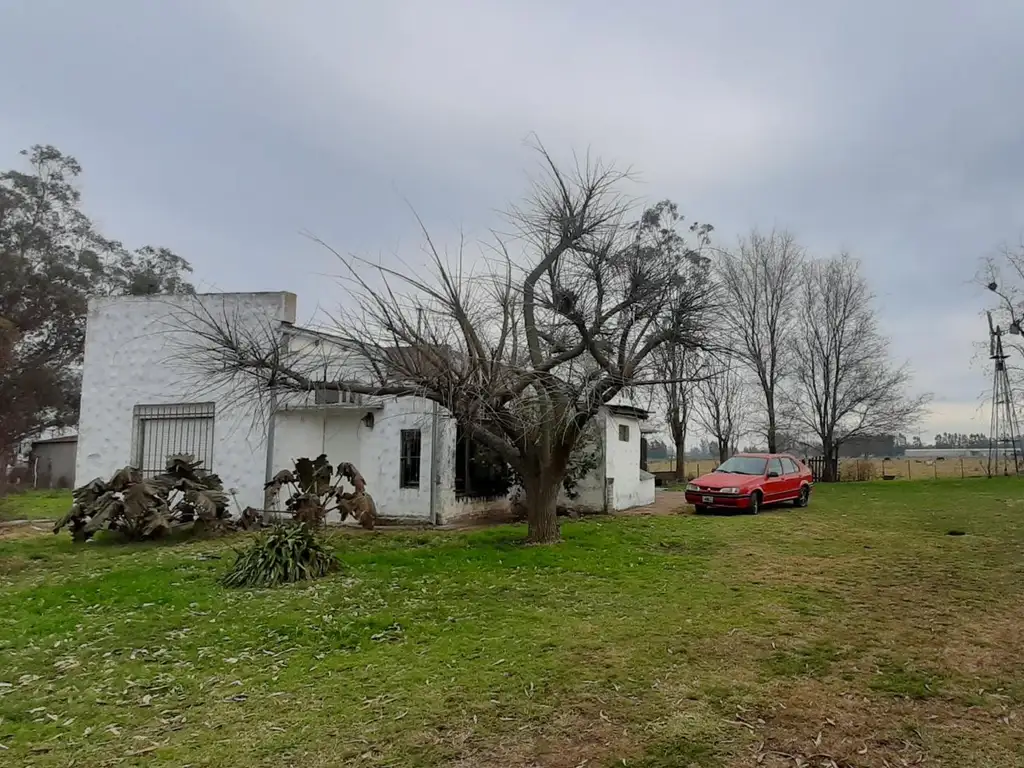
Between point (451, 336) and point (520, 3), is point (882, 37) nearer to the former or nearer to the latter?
point (520, 3)

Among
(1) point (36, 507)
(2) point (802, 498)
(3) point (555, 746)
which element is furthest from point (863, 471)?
(3) point (555, 746)

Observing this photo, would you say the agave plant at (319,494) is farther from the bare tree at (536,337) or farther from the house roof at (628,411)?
the house roof at (628,411)

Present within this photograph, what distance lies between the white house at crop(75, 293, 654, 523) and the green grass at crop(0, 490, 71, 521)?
4.46 ft

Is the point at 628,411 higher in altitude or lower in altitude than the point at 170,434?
higher

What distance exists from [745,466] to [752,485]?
1.29 meters

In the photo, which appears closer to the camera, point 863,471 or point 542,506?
point 542,506

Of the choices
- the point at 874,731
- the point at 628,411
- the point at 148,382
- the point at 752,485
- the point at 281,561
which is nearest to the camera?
the point at 874,731

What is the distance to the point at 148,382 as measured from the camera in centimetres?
1457

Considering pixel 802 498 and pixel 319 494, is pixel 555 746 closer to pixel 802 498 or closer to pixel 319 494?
pixel 319 494

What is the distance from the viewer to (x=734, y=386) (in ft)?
109

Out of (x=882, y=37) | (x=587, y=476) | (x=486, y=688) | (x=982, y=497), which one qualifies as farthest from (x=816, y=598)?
(x=982, y=497)

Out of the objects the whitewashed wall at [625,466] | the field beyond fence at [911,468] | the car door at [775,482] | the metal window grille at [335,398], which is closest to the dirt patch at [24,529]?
the metal window grille at [335,398]

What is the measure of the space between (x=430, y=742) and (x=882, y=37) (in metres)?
9.86

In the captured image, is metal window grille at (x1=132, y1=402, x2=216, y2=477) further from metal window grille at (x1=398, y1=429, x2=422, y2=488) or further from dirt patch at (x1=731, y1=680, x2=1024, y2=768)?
dirt patch at (x1=731, y1=680, x2=1024, y2=768)
